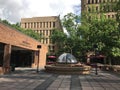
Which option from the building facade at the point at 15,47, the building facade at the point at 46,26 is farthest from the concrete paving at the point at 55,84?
the building facade at the point at 46,26

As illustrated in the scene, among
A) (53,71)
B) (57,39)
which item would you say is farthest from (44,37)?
(53,71)

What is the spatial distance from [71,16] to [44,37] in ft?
132

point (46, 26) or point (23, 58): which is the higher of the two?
point (46, 26)

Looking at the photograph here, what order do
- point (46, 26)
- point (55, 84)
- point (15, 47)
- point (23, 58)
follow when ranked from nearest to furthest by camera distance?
1. point (55, 84)
2. point (15, 47)
3. point (23, 58)
4. point (46, 26)

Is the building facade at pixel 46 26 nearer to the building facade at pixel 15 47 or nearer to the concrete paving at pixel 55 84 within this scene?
the building facade at pixel 15 47

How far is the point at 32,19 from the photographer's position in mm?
114625

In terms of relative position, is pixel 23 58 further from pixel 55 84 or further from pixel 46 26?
pixel 46 26

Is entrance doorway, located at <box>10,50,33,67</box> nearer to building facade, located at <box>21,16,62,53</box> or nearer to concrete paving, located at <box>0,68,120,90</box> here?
concrete paving, located at <box>0,68,120,90</box>

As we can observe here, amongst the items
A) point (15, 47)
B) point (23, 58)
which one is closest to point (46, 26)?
point (23, 58)

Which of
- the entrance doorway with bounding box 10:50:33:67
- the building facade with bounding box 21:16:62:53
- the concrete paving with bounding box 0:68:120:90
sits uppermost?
the building facade with bounding box 21:16:62:53

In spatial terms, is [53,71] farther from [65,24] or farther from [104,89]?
[65,24]

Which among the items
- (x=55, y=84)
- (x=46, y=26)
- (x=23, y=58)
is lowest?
(x=55, y=84)

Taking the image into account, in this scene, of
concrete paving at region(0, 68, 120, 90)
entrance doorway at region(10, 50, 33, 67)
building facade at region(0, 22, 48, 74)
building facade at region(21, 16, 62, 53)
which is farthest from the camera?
building facade at region(21, 16, 62, 53)

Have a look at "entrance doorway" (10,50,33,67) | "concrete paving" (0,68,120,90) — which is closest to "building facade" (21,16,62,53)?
"entrance doorway" (10,50,33,67)
